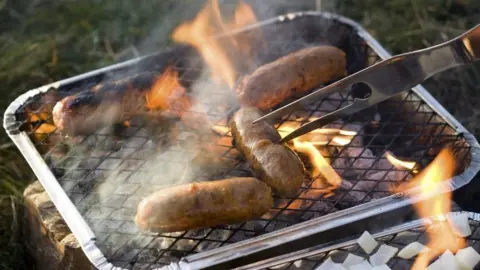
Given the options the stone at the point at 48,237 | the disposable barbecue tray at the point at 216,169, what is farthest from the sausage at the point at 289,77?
the stone at the point at 48,237

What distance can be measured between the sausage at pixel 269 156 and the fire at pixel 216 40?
0.81 metres

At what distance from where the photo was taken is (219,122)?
148 inches

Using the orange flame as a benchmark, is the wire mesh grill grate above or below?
below

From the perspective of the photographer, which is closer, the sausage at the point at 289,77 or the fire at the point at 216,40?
the sausage at the point at 289,77

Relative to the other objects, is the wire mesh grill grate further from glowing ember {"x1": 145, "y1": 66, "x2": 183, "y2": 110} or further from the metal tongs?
glowing ember {"x1": 145, "y1": 66, "x2": 183, "y2": 110}

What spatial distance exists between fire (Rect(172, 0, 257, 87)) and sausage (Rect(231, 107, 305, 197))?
81 centimetres

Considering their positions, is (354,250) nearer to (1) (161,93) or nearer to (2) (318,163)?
(2) (318,163)

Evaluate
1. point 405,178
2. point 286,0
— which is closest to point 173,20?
point 286,0

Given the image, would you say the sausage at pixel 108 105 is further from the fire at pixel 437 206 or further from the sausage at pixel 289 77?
the fire at pixel 437 206

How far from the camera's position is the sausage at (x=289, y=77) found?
12.0 ft

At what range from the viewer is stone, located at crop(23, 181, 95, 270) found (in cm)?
313

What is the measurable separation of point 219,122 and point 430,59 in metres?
1.32

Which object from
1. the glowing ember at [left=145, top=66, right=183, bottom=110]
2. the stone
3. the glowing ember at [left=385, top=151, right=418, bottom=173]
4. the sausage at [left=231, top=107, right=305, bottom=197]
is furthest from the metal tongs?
the stone

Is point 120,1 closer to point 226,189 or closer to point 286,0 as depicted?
point 286,0
